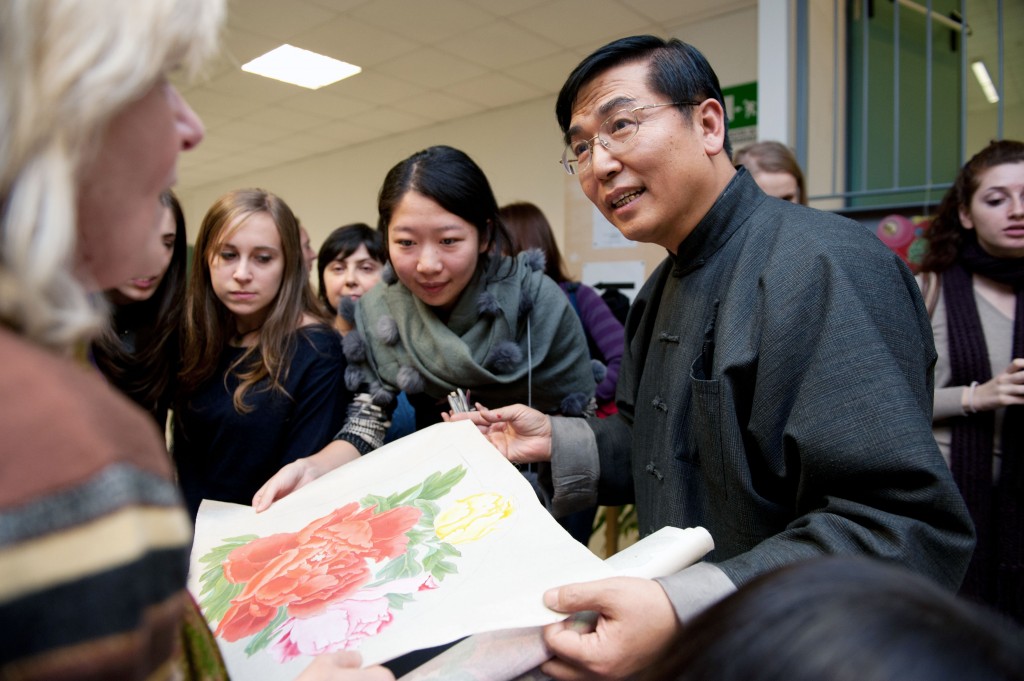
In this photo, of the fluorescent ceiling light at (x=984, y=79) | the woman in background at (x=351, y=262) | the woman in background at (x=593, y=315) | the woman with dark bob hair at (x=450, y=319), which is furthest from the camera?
the fluorescent ceiling light at (x=984, y=79)

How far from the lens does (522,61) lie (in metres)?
4.90

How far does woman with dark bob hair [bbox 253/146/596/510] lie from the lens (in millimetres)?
1548

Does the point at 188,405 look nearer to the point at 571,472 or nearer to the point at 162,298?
the point at 162,298

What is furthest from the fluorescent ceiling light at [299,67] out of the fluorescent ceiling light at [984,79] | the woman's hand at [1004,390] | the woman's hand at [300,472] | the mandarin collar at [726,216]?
the fluorescent ceiling light at [984,79]

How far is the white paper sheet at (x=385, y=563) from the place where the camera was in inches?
A: 27.8

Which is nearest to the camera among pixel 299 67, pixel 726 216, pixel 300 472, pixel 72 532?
pixel 72 532

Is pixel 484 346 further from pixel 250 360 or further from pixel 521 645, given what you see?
pixel 521 645

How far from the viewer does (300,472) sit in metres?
1.25

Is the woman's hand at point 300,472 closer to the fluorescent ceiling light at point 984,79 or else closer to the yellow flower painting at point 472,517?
the yellow flower painting at point 472,517

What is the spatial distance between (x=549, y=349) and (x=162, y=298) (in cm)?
101

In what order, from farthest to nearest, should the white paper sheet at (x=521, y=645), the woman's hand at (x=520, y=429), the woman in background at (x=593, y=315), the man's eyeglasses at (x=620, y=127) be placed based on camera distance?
the woman in background at (x=593, y=315) → the woman's hand at (x=520, y=429) → the man's eyeglasses at (x=620, y=127) → the white paper sheet at (x=521, y=645)

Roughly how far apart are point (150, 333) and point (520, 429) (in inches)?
41.1

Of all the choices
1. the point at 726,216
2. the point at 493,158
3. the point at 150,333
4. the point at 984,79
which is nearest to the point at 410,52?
the point at 493,158

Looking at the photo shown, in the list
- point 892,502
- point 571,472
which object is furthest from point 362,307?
point 892,502
